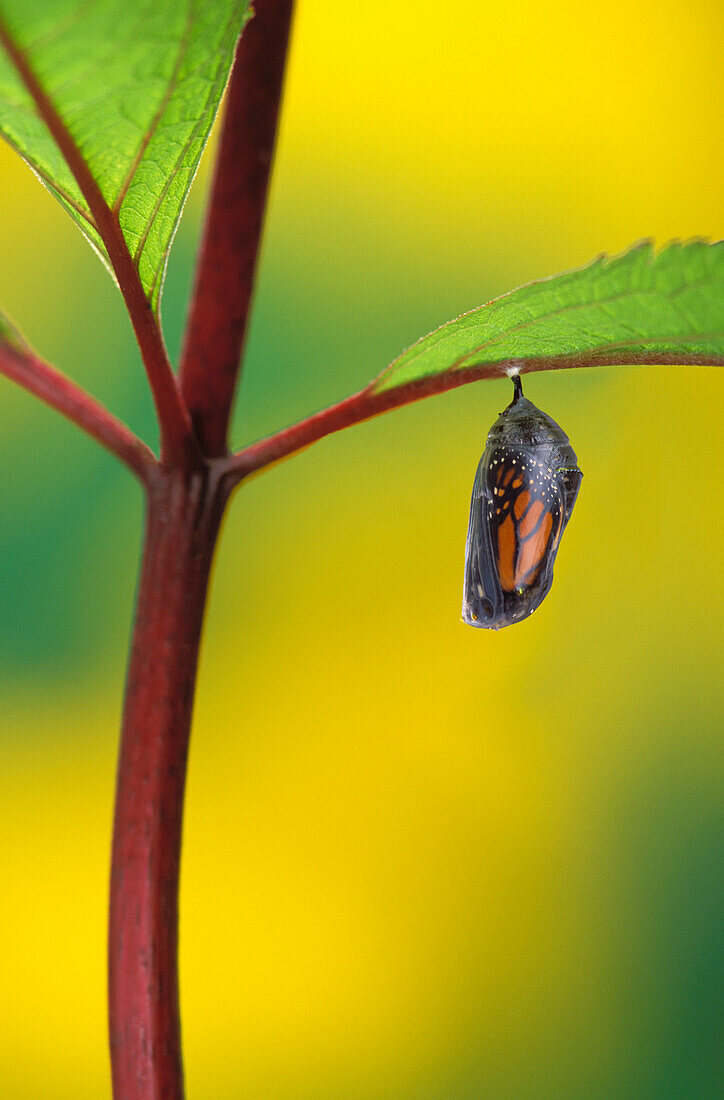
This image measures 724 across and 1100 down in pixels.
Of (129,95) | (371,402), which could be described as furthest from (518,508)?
(129,95)

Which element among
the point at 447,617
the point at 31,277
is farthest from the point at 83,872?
the point at 31,277

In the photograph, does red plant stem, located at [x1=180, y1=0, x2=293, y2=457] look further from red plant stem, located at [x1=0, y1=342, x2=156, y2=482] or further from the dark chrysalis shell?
the dark chrysalis shell

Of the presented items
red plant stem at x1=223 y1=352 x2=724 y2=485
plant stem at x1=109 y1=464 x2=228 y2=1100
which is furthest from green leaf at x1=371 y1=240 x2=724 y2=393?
plant stem at x1=109 y1=464 x2=228 y2=1100

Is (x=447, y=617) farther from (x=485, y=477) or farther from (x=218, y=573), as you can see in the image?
(x=485, y=477)

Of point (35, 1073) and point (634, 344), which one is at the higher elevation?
point (634, 344)

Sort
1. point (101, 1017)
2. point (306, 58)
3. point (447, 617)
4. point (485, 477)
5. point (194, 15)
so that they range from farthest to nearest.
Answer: point (306, 58), point (447, 617), point (101, 1017), point (485, 477), point (194, 15)

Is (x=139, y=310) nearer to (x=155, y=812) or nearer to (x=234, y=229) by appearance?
(x=234, y=229)
